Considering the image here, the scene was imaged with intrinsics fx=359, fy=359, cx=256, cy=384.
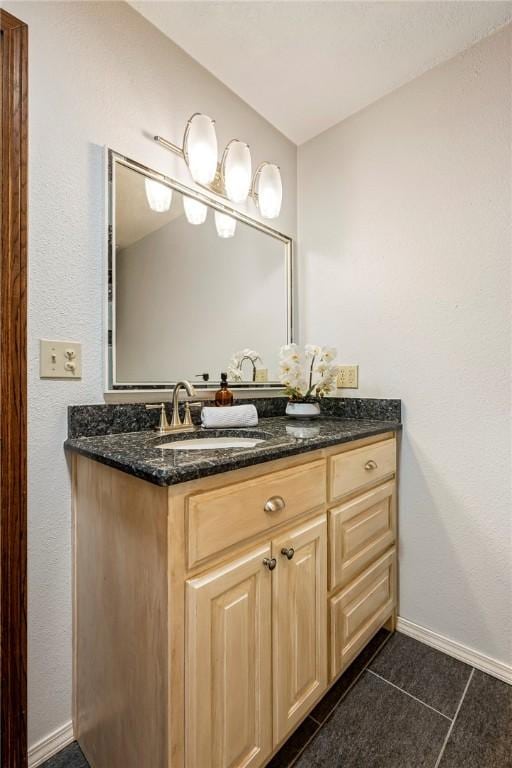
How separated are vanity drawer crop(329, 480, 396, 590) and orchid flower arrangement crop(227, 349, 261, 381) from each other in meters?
0.69

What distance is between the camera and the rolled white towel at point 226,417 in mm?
1267

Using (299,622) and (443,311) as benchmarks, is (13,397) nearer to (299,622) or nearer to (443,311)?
(299,622)

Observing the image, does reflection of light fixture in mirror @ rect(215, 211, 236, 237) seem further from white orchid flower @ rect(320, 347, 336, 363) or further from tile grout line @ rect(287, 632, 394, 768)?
tile grout line @ rect(287, 632, 394, 768)

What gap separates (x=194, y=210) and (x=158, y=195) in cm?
17

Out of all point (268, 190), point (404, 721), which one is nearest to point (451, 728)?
point (404, 721)

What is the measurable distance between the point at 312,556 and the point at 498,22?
189 cm

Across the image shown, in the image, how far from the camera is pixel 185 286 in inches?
55.3

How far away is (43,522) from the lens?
0.99 meters

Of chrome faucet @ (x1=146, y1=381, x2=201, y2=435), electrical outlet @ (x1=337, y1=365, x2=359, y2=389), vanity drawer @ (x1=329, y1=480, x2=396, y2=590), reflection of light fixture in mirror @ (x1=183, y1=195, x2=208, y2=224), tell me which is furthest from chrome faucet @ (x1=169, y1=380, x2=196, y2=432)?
electrical outlet @ (x1=337, y1=365, x2=359, y2=389)

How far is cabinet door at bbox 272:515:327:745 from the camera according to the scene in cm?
90

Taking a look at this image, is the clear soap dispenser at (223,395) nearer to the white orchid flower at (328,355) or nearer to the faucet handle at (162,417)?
the faucet handle at (162,417)

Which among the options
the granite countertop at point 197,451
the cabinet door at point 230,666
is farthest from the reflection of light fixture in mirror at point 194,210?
the cabinet door at point 230,666

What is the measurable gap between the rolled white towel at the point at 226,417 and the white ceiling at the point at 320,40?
4.45ft

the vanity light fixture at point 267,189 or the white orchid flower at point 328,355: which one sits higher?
the vanity light fixture at point 267,189
